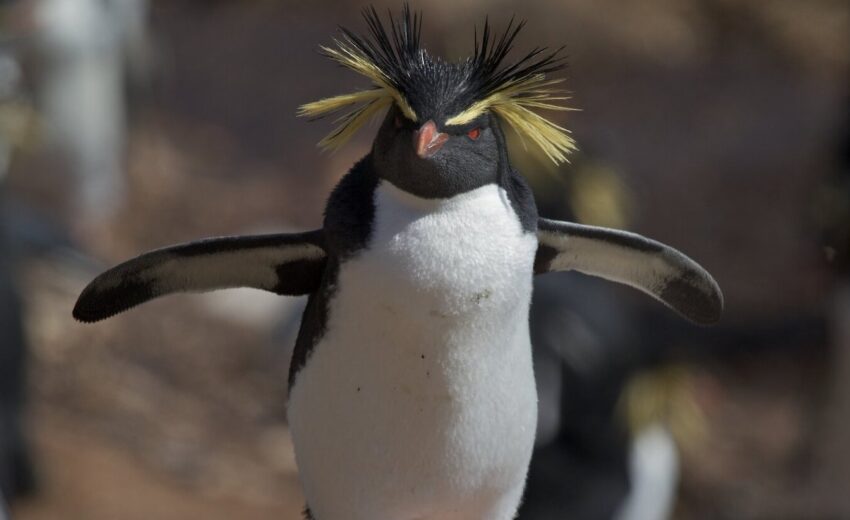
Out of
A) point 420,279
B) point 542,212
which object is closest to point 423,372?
point 420,279

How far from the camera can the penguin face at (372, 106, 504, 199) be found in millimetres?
823

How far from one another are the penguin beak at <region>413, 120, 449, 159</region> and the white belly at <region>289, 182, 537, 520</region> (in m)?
0.04

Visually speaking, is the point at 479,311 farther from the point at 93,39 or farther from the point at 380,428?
the point at 93,39

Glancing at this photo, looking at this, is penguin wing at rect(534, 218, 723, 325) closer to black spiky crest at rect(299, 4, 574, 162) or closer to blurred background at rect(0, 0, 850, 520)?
black spiky crest at rect(299, 4, 574, 162)

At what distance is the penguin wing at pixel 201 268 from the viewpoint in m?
0.93

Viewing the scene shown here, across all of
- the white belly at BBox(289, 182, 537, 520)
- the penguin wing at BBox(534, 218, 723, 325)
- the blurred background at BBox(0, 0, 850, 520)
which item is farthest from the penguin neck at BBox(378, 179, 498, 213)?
the blurred background at BBox(0, 0, 850, 520)

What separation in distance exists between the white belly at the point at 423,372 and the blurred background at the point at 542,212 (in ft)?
3.22

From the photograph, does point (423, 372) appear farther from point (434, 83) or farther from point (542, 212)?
point (542, 212)

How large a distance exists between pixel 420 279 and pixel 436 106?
12 centimetres

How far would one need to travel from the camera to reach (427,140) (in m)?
0.81

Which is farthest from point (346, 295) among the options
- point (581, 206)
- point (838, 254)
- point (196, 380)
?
point (196, 380)

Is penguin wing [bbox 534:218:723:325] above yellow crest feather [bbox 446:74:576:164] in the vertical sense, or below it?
below

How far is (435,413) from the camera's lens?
0.91 m

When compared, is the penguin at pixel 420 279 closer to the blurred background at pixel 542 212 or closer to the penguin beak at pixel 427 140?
the penguin beak at pixel 427 140
